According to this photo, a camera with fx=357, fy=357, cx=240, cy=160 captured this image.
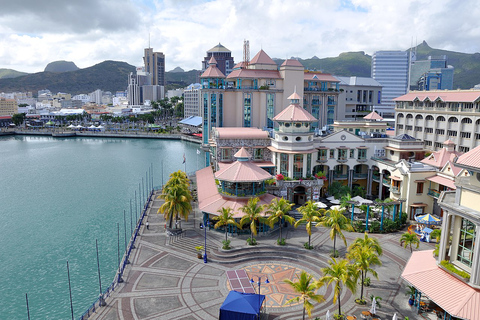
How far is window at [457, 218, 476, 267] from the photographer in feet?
74.4

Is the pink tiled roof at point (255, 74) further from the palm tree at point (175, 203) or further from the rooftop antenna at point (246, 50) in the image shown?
the palm tree at point (175, 203)

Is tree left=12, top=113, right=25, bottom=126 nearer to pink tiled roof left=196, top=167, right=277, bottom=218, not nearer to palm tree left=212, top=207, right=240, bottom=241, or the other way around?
pink tiled roof left=196, top=167, right=277, bottom=218

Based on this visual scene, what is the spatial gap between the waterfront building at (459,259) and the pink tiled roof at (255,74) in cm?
4663

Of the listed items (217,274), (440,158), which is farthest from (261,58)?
(217,274)

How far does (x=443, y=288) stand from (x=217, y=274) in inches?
706

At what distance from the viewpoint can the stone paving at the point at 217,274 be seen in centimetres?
2678

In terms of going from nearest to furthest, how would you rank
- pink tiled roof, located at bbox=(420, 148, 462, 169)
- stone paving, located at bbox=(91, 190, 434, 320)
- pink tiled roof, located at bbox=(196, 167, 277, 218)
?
stone paving, located at bbox=(91, 190, 434, 320) → pink tiled roof, located at bbox=(196, 167, 277, 218) → pink tiled roof, located at bbox=(420, 148, 462, 169)

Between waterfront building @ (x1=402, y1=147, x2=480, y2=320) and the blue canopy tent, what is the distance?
10924mm

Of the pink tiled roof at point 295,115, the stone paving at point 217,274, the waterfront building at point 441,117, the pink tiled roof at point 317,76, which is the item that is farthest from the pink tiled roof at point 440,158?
the pink tiled roof at point 317,76

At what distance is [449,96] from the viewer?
6612 cm

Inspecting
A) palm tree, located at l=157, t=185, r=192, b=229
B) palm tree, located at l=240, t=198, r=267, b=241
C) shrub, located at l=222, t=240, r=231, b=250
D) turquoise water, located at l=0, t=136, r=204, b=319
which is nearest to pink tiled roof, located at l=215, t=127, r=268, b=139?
palm tree, located at l=157, t=185, r=192, b=229

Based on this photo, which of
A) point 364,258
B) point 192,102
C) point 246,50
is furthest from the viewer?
point 192,102

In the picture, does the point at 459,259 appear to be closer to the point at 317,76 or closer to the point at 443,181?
the point at 443,181

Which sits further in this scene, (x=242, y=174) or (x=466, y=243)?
(x=242, y=174)
